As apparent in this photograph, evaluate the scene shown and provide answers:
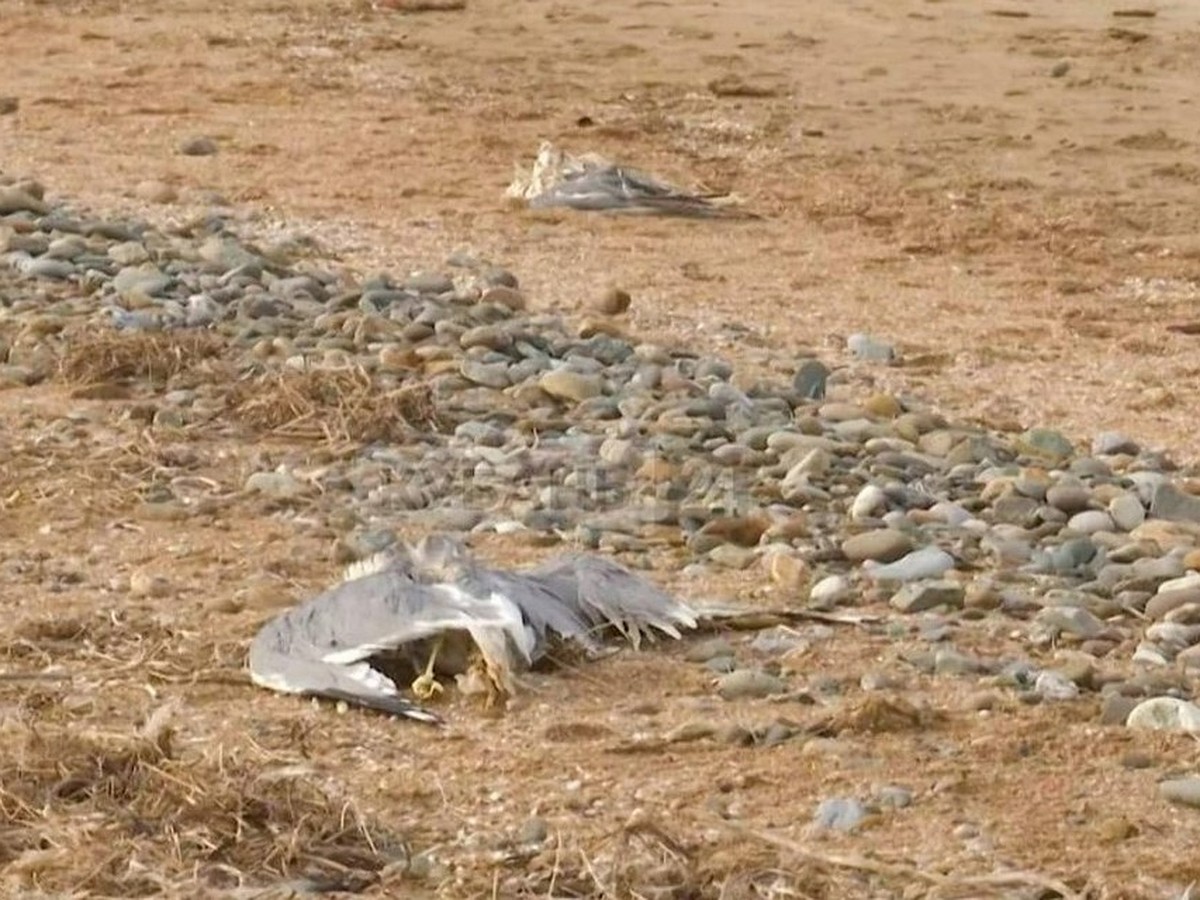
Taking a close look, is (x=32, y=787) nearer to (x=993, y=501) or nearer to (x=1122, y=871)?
(x=1122, y=871)

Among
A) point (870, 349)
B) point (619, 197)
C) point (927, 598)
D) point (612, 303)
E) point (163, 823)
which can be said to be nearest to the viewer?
point (163, 823)

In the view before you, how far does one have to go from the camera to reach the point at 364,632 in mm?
3863

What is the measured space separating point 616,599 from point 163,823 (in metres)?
0.98

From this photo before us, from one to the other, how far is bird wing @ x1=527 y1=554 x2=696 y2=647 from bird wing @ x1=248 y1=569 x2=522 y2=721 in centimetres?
15

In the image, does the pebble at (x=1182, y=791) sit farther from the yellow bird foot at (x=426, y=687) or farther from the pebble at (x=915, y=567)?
the yellow bird foot at (x=426, y=687)

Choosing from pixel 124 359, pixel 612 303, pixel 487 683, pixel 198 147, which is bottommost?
pixel 198 147

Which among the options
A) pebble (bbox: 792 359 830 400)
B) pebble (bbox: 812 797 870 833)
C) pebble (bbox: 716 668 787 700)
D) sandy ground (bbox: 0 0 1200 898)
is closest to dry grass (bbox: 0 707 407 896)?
sandy ground (bbox: 0 0 1200 898)

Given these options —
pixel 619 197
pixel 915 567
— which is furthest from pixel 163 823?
pixel 619 197

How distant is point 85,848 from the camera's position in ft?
10.4

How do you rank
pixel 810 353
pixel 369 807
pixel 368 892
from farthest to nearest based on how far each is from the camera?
pixel 810 353, pixel 369 807, pixel 368 892

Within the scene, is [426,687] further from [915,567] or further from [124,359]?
[124,359]

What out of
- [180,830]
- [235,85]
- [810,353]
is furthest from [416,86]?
[180,830]

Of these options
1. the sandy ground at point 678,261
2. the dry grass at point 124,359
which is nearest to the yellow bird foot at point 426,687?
the sandy ground at point 678,261

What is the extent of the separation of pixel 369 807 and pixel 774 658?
2.60 feet
